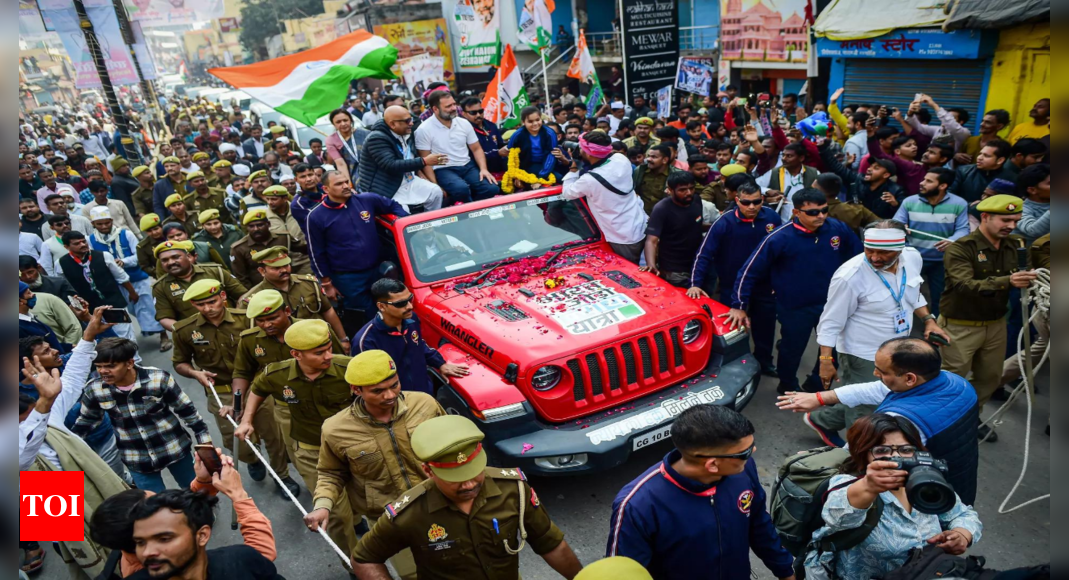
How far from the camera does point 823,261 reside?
534 centimetres

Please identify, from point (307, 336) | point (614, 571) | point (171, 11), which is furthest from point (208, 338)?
point (171, 11)

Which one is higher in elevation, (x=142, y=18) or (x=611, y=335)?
(x=142, y=18)

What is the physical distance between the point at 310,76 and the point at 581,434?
705 cm

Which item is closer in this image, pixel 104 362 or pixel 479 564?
pixel 479 564

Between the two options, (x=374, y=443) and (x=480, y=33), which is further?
(x=480, y=33)

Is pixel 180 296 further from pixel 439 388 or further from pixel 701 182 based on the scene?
pixel 701 182

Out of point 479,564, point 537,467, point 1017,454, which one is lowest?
point 1017,454

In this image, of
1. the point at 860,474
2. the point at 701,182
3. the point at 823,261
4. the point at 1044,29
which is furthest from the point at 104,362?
the point at 1044,29

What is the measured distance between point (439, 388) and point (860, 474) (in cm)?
309

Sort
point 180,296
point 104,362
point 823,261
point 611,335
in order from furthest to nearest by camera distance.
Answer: point 180,296
point 823,261
point 611,335
point 104,362

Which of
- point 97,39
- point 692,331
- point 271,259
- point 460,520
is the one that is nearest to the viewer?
point 460,520

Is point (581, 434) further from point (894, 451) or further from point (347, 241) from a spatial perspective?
point (347, 241)

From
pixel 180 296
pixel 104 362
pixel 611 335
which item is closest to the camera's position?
pixel 104 362

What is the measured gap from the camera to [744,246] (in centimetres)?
593
